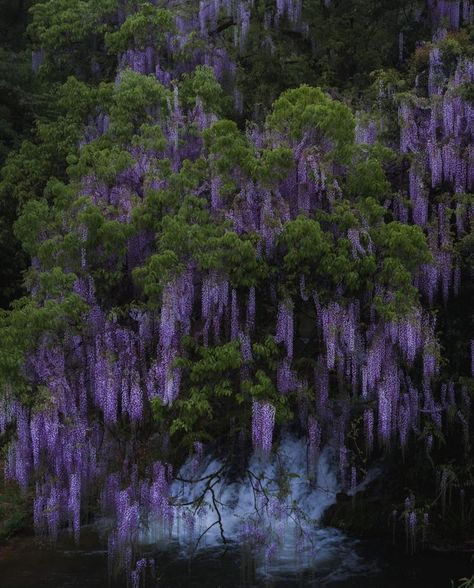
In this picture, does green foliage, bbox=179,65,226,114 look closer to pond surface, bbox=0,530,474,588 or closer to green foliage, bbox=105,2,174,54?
green foliage, bbox=105,2,174,54

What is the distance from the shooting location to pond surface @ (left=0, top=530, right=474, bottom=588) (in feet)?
37.0

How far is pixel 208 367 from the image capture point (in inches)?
380

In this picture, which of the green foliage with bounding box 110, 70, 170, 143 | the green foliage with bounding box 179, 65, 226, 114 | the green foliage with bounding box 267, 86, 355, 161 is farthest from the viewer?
the green foliage with bounding box 179, 65, 226, 114

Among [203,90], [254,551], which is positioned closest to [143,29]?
[203,90]

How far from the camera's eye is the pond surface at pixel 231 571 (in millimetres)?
11273

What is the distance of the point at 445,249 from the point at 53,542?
737 centimetres

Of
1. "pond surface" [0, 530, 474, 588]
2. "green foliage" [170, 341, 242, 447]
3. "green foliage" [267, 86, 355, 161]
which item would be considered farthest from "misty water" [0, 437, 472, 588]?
"green foliage" [267, 86, 355, 161]

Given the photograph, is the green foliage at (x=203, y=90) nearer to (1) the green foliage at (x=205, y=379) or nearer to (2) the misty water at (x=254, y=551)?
(1) the green foliage at (x=205, y=379)

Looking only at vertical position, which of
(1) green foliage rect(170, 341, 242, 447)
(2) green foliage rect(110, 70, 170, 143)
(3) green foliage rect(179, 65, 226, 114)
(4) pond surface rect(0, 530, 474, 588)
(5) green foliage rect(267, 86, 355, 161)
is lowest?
(4) pond surface rect(0, 530, 474, 588)

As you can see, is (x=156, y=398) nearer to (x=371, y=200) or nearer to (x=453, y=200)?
(x=371, y=200)

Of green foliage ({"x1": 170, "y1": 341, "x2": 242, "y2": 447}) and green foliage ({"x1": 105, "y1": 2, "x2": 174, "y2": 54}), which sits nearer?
green foliage ({"x1": 170, "y1": 341, "x2": 242, "y2": 447})

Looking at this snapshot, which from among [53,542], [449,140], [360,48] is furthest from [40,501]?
[360,48]

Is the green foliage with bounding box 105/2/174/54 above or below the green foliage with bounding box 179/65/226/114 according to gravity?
above

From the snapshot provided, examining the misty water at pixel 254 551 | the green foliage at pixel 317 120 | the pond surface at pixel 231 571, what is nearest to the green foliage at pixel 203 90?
the green foliage at pixel 317 120
